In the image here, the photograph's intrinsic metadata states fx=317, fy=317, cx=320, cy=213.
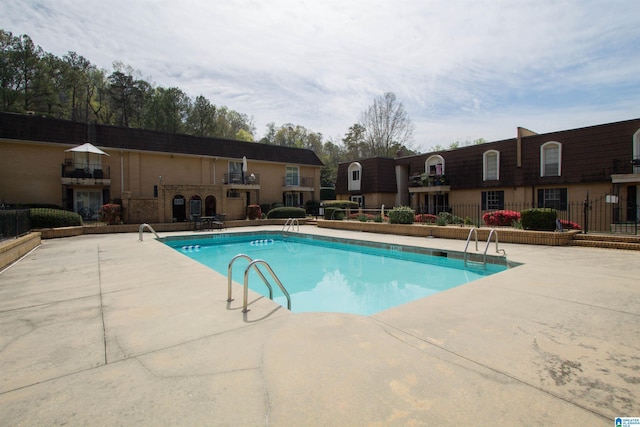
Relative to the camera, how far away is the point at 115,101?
3625cm

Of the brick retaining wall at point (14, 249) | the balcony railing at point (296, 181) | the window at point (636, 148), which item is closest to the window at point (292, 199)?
the balcony railing at point (296, 181)

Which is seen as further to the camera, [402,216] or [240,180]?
[240,180]

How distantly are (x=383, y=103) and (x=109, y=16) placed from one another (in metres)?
33.2

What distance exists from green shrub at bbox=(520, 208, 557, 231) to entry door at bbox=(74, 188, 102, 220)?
25.3m

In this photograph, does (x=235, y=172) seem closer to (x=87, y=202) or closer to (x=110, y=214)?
(x=87, y=202)

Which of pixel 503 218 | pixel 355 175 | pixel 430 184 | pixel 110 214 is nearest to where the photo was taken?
pixel 503 218

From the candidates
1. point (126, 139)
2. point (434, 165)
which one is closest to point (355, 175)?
point (434, 165)

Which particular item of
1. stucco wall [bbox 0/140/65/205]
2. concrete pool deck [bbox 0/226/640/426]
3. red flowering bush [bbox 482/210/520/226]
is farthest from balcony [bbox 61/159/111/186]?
red flowering bush [bbox 482/210/520/226]

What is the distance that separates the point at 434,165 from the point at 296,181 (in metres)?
13.0

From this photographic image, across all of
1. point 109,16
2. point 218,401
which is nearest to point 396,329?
point 218,401

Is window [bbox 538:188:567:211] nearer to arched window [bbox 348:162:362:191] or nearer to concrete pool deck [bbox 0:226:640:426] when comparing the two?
arched window [bbox 348:162:362:191]

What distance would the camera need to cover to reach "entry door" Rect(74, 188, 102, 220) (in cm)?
2177

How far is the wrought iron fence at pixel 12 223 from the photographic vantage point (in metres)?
8.48

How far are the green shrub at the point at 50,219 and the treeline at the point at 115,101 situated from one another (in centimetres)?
1831
